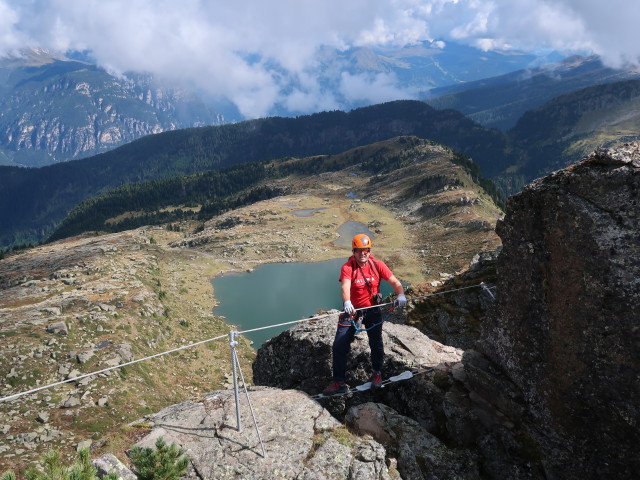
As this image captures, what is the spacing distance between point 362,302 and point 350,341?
140 centimetres

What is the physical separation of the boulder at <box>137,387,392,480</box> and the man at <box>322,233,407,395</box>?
1510mm

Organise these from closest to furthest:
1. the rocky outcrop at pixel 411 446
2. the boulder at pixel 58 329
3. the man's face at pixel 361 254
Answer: the rocky outcrop at pixel 411 446
the man's face at pixel 361 254
the boulder at pixel 58 329

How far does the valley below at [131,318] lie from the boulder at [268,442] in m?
1.34

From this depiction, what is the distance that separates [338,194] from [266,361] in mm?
162963

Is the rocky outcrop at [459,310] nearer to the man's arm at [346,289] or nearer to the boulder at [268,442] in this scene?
the man's arm at [346,289]

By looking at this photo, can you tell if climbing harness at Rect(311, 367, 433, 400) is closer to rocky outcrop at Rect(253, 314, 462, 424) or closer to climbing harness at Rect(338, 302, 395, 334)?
rocky outcrop at Rect(253, 314, 462, 424)

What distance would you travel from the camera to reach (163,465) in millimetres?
7480

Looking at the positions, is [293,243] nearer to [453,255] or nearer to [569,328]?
[453,255]

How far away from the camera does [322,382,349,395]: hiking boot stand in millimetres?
12000

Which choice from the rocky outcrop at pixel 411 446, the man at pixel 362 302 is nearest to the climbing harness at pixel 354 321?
the man at pixel 362 302

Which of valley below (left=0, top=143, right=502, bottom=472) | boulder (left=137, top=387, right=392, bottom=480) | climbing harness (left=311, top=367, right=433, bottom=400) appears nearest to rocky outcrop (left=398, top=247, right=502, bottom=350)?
valley below (left=0, top=143, right=502, bottom=472)

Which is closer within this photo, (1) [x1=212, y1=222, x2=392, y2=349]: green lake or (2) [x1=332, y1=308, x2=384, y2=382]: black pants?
(2) [x1=332, y1=308, x2=384, y2=382]: black pants

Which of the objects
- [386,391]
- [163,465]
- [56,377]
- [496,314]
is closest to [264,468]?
[163,465]

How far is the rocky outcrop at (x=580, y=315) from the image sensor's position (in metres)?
7.54
